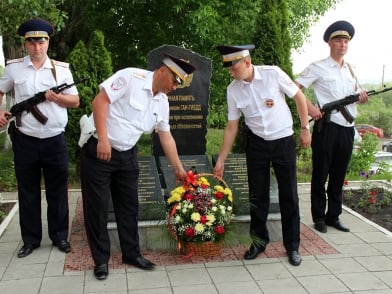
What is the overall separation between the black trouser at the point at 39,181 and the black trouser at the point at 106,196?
2.04 ft

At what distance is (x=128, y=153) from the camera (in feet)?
12.3

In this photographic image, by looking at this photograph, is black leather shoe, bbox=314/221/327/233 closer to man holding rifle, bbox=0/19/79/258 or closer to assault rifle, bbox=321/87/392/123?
assault rifle, bbox=321/87/392/123

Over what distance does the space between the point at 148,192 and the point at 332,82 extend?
88.1 inches

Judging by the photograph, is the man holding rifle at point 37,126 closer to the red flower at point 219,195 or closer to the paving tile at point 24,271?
the paving tile at point 24,271

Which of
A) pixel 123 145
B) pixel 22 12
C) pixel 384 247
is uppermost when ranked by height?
pixel 22 12

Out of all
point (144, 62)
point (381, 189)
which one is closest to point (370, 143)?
point (381, 189)

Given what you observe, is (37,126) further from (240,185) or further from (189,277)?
(240,185)

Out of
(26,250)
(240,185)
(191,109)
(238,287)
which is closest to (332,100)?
(240,185)

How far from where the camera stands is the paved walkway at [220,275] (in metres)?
3.62

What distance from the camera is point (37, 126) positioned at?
407cm

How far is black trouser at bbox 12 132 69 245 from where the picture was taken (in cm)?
414

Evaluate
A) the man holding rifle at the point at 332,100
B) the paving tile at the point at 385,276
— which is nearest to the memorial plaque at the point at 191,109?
the man holding rifle at the point at 332,100

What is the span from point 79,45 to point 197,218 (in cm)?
454

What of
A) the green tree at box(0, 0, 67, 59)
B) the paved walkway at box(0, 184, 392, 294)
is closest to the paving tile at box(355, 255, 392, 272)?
the paved walkway at box(0, 184, 392, 294)
